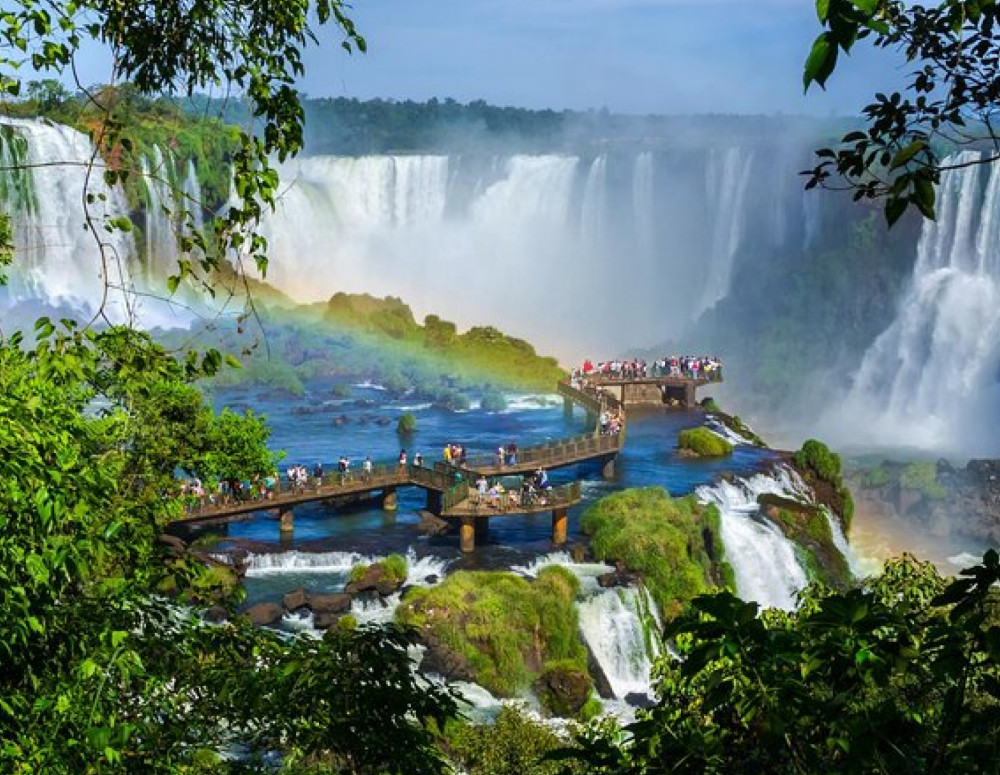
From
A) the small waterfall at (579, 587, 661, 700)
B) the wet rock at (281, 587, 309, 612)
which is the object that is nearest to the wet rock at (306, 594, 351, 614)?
the wet rock at (281, 587, 309, 612)

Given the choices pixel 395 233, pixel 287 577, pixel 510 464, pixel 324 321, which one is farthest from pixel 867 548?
pixel 395 233

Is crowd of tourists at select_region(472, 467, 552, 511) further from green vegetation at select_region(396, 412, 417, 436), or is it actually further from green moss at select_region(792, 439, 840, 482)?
green vegetation at select_region(396, 412, 417, 436)

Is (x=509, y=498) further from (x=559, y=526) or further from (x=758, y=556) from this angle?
(x=758, y=556)

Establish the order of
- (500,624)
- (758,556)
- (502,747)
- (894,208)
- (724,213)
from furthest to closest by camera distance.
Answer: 1. (724,213)
2. (758,556)
3. (500,624)
4. (502,747)
5. (894,208)

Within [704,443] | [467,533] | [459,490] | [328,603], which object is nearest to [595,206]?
[704,443]

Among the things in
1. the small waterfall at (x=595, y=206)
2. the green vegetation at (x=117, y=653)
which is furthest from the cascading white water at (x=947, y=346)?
the green vegetation at (x=117, y=653)

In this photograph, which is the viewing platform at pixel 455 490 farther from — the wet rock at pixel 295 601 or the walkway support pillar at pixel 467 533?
the wet rock at pixel 295 601

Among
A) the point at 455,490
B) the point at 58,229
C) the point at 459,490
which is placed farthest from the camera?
the point at 58,229
